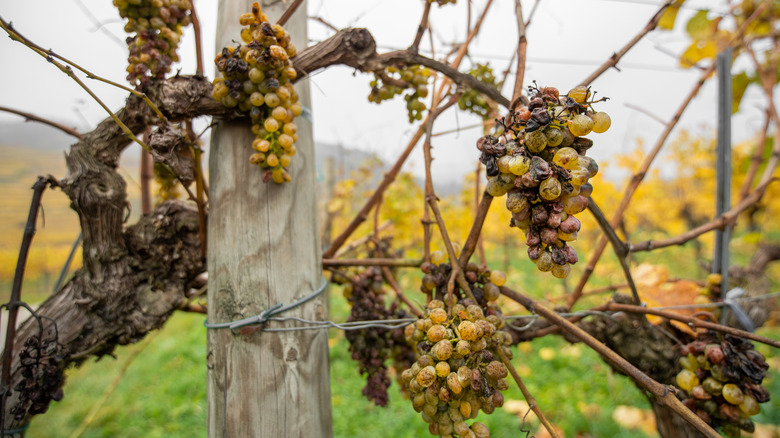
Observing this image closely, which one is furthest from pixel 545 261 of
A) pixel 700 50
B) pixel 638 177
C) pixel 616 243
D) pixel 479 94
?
pixel 700 50

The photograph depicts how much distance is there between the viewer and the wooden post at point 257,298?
37.6 inches

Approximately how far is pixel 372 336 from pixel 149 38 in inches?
40.1

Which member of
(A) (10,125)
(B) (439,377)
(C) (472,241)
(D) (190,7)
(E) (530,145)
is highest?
(A) (10,125)

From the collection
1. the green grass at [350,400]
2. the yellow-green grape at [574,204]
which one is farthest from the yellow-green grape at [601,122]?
the green grass at [350,400]

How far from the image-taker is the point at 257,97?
90 centimetres

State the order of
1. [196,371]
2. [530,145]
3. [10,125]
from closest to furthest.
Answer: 1. [530,145]
2. [10,125]
3. [196,371]

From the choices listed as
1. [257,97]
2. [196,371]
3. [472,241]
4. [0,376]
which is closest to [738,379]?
[472,241]

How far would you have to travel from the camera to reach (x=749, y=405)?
0.93 metres

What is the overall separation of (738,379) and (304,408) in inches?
42.4

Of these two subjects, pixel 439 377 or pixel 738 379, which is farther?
pixel 738 379

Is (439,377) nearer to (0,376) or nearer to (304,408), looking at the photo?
(304,408)

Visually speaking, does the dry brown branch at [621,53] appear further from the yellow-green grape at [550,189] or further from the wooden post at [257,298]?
the wooden post at [257,298]

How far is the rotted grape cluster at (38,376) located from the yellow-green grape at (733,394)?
170 cm

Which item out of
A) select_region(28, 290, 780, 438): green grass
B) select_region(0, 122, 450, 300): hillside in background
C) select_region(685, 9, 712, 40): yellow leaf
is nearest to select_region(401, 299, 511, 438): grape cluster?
select_region(685, 9, 712, 40): yellow leaf
